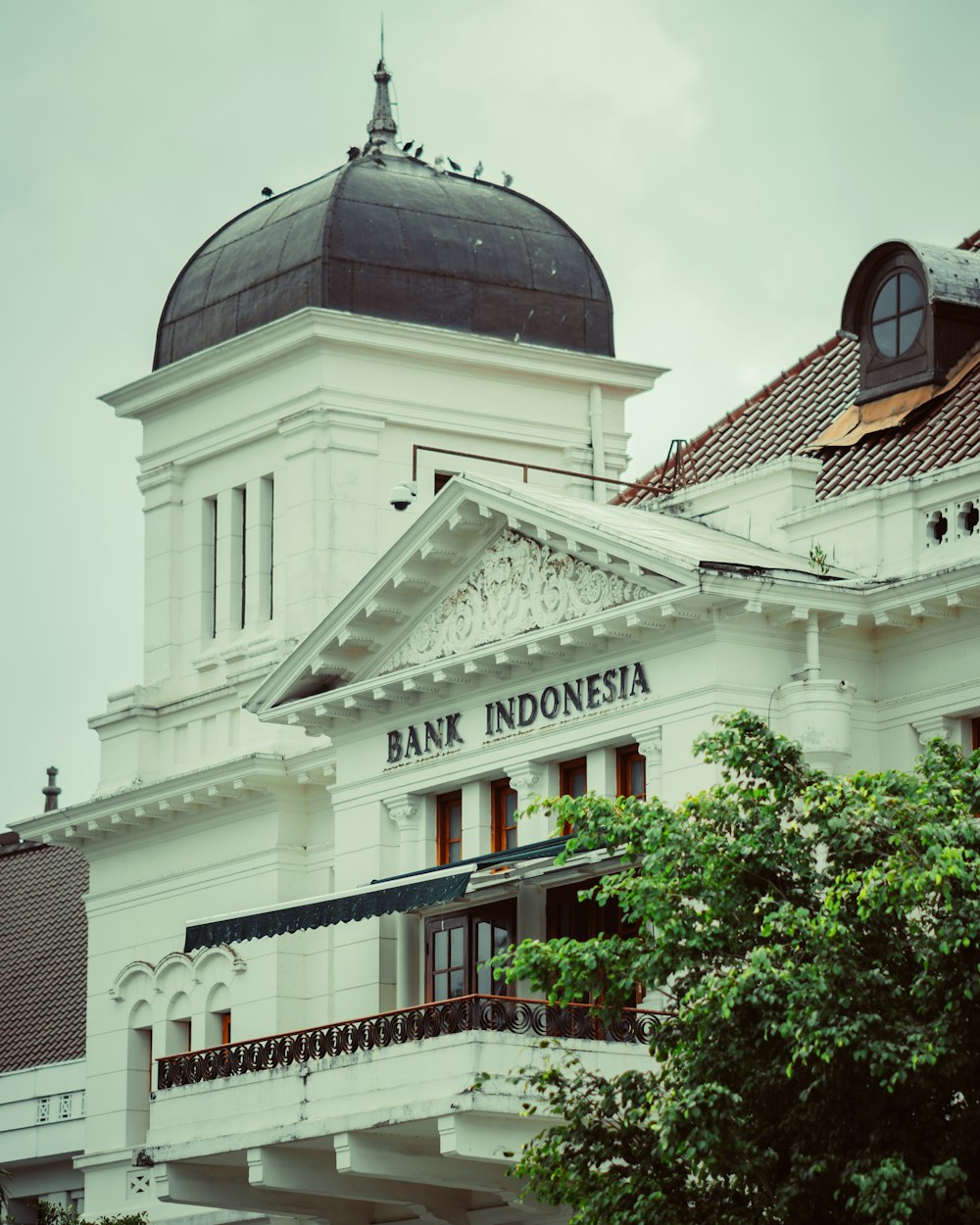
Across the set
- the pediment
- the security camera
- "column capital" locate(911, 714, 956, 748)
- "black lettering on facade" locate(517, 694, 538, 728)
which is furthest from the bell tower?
"column capital" locate(911, 714, 956, 748)

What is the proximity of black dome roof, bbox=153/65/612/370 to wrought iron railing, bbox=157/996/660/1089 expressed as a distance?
42.3ft

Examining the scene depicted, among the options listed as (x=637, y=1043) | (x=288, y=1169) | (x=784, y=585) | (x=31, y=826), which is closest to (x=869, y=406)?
(x=784, y=585)

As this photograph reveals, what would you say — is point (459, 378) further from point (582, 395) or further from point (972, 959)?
point (972, 959)

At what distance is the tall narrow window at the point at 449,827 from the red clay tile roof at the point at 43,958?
46.6 ft

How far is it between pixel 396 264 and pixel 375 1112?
617 inches

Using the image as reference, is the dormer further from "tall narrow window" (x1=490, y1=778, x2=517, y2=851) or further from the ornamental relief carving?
"tall narrow window" (x1=490, y1=778, x2=517, y2=851)

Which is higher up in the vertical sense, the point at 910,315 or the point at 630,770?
the point at 910,315

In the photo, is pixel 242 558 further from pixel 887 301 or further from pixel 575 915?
pixel 887 301

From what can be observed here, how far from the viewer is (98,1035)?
4462 cm

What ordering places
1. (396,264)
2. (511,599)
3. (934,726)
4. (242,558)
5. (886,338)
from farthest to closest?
(242,558), (396,264), (886,338), (511,599), (934,726)

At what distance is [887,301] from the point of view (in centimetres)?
3669

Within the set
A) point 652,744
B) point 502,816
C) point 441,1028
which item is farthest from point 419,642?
point 441,1028

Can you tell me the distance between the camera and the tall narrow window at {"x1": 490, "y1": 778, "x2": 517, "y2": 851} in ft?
120

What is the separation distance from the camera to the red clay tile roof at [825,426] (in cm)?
3472
